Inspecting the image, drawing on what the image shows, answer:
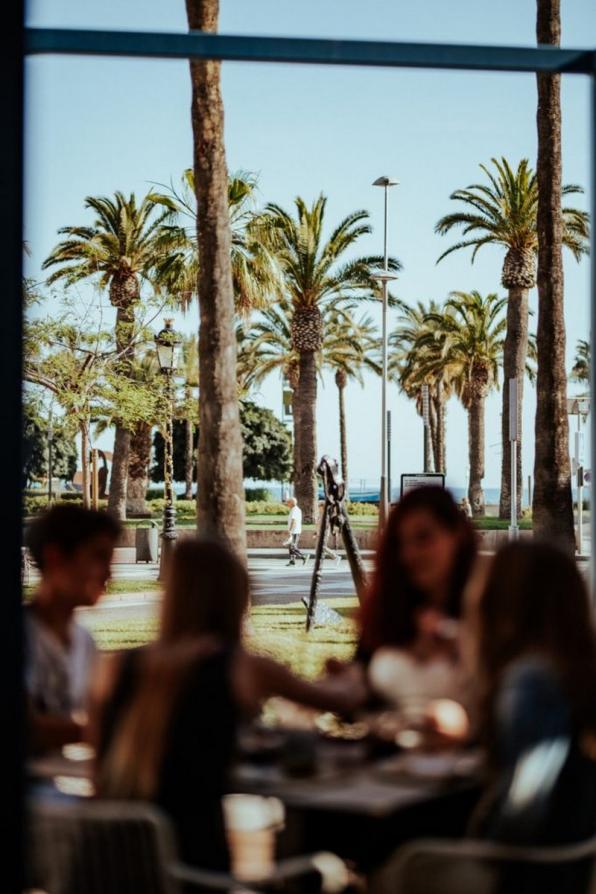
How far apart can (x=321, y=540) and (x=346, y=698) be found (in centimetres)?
1276

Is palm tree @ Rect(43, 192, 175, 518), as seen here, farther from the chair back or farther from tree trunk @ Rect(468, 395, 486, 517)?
the chair back

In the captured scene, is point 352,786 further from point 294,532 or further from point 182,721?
point 294,532

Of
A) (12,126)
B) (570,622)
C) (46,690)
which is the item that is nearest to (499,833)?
(570,622)

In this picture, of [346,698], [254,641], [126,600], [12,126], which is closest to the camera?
[12,126]

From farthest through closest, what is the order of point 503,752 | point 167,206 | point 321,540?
point 167,206
point 321,540
point 503,752

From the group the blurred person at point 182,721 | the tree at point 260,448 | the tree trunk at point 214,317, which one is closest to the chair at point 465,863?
the blurred person at point 182,721

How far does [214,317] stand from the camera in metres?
16.2

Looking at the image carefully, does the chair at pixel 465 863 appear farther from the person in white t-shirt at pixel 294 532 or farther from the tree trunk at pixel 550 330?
the person in white t-shirt at pixel 294 532

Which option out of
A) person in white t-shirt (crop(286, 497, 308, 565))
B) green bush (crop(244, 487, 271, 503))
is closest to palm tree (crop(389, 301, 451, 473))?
green bush (crop(244, 487, 271, 503))

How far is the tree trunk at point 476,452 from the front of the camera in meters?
58.8

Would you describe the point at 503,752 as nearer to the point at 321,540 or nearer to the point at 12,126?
the point at 12,126

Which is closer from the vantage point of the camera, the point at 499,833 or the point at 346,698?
the point at 499,833

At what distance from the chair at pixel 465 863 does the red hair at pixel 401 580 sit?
4.29 feet

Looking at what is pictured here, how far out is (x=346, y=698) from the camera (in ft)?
14.3
